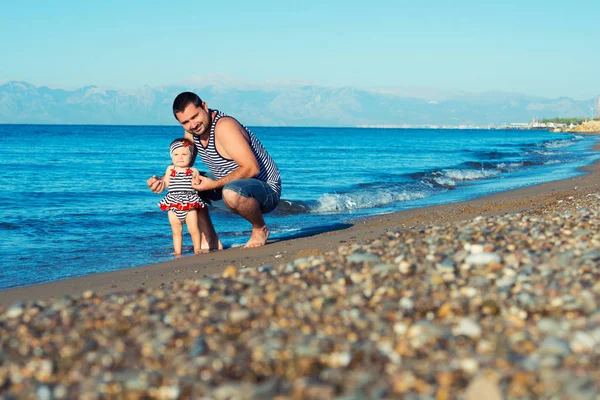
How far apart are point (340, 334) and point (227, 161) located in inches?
180

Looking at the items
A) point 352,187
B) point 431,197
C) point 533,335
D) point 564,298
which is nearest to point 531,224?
point 564,298

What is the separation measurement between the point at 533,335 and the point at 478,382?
599 millimetres

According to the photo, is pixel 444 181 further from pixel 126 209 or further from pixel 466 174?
pixel 126 209

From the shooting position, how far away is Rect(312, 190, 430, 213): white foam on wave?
1323 cm

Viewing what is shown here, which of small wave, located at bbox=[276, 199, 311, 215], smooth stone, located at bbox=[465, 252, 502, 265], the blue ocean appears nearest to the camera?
smooth stone, located at bbox=[465, 252, 502, 265]

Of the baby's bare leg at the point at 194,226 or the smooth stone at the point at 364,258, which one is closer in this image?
the smooth stone at the point at 364,258

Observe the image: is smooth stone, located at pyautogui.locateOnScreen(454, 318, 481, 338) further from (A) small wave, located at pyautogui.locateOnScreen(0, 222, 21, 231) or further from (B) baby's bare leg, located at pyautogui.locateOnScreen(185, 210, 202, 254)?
(A) small wave, located at pyautogui.locateOnScreen(0, 222, 21, 231)

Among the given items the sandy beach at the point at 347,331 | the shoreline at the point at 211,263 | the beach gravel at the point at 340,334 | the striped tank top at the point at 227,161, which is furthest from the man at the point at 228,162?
the beach gravel at the point at 340,334

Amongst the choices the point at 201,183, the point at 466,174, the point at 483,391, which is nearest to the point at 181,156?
the point at 201,183

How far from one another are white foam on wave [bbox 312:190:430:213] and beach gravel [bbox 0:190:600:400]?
8.82 metres

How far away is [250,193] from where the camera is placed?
7.18 metres

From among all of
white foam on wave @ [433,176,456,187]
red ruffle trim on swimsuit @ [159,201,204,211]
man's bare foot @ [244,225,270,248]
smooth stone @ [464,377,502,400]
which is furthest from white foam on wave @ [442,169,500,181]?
smooth stone @ [464,377,502,400]

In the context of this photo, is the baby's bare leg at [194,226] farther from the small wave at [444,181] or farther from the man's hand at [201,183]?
the small wave at [444,181]

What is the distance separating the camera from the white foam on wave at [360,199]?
521 inches
